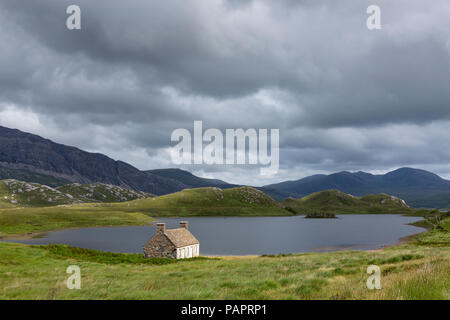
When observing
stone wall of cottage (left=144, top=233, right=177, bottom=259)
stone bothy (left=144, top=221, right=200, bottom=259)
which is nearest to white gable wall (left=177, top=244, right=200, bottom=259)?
stone bothy (left=144, top=221, right=200, bottom=259)

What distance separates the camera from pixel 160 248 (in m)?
65.3

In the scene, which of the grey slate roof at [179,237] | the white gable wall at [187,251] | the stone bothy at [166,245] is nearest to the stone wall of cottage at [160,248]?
the stone bothy at [166,245]

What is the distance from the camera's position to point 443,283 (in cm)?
1216

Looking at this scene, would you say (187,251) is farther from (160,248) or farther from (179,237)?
(160,248)

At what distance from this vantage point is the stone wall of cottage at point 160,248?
6438cm

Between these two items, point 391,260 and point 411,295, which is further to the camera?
point 391,260

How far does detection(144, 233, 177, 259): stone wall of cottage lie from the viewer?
6438cm

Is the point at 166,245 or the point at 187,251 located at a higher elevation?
the point at 166,245

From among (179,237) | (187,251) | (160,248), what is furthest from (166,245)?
(187,251)

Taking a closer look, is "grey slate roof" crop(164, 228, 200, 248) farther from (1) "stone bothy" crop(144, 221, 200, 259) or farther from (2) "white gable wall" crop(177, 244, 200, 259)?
(2) "white gable wall" crop(177, 244, 200, 259)

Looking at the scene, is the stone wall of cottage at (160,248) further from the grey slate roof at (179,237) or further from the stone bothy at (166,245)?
the grey slate roof at (179,237)
